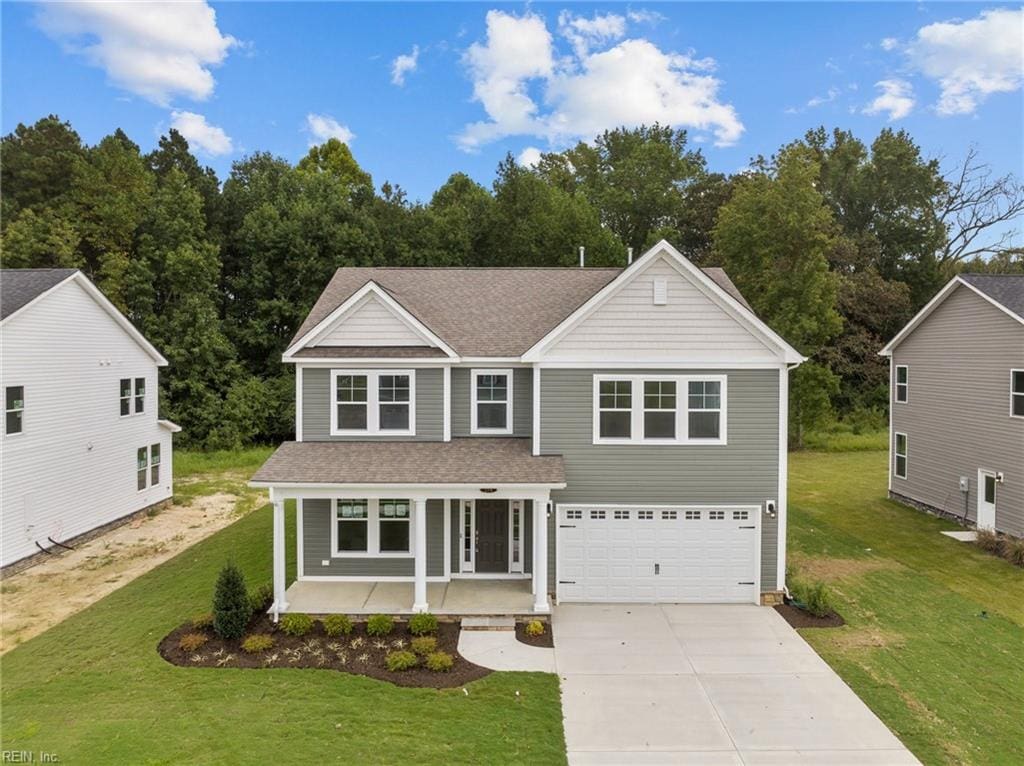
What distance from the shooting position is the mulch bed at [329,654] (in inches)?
371

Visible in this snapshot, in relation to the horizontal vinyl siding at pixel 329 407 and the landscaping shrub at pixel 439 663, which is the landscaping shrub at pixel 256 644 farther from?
the horizontal vinyl siding at pixel 329 407

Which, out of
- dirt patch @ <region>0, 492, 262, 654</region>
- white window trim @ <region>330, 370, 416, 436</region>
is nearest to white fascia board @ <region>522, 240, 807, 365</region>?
white window trim @ <region>330, 370, 416, 436</region>

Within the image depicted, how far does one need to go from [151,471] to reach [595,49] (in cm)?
2354

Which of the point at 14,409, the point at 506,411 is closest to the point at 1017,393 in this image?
the point at 506,411

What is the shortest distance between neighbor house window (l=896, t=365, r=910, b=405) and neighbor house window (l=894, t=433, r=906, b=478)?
130cm

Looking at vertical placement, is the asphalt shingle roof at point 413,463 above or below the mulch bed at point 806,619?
above

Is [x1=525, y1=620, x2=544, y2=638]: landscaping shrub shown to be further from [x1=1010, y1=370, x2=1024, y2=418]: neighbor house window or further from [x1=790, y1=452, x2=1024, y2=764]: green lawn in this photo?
[x1=1010, y1=370, x2=1024, y2=418]: neighbor house window

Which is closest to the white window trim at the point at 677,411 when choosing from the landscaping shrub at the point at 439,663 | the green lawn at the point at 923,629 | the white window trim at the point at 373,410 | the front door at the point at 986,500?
the white window trim at the point at 373,410

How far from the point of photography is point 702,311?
12.5 metres

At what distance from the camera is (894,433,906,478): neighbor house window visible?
2148 cm

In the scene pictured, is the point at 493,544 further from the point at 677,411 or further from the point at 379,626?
the point at 677,411

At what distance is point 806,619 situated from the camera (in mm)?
11734

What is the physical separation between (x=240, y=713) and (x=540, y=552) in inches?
226

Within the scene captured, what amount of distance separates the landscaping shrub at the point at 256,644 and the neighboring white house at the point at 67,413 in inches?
331
